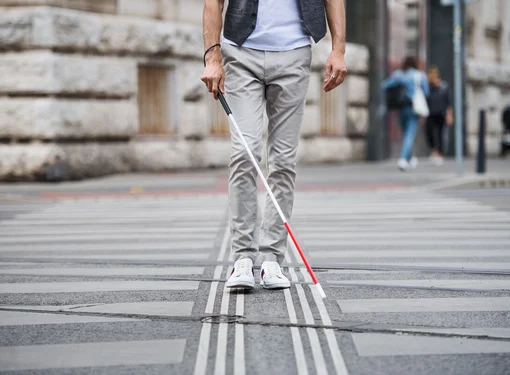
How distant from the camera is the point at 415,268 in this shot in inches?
275

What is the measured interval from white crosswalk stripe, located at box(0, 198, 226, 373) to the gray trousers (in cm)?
48

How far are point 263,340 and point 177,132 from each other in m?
14.0

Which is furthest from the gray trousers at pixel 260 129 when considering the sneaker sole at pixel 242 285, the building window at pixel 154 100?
the building window at pixel 154 100

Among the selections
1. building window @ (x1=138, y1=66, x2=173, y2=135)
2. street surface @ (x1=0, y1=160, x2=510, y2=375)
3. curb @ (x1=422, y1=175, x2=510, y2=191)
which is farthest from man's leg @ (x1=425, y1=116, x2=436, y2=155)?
street surface @ (x1=0, y1=160, x2=510, y2=375)

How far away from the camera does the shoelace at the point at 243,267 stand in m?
6.00

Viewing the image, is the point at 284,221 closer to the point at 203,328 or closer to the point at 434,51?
the point at 203,328

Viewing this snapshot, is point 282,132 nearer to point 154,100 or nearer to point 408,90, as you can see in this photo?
point 154,100

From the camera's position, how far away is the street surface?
175 inches

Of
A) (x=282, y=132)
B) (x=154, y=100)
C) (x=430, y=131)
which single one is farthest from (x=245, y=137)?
(x=430, y=131)

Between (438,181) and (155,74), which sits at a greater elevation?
(155,74)

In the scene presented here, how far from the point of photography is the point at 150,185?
15.5 m

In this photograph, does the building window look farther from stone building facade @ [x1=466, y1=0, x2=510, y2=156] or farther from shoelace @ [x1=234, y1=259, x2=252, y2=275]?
shoelace @ [x1=234, y1=259, x2=252, y2=275]

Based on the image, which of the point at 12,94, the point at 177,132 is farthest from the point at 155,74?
the point at 12,94

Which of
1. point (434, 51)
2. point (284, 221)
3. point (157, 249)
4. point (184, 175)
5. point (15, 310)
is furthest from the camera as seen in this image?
point (434, 51)
